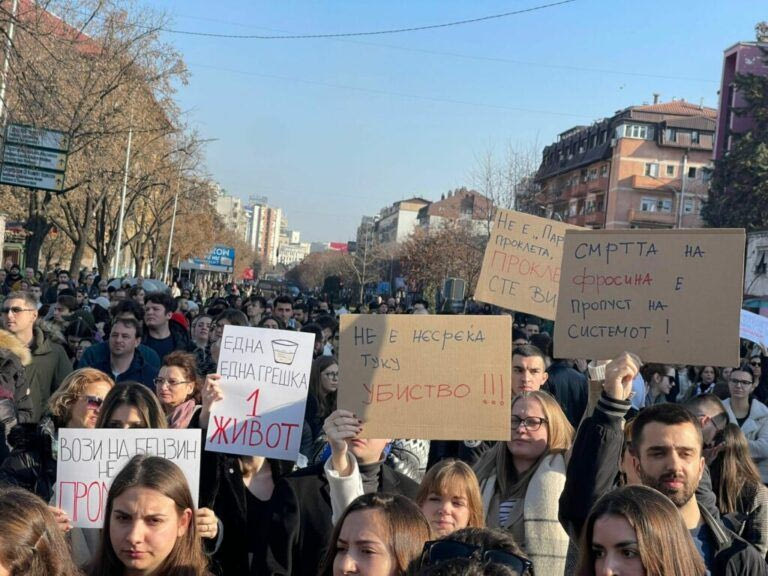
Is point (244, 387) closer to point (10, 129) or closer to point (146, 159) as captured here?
point (10, 129)

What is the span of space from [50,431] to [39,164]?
16.2 m

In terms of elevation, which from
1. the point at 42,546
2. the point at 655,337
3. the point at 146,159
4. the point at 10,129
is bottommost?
the point at 42,546

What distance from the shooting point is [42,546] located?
9.37 feet

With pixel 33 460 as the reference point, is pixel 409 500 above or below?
above

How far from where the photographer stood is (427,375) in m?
4.07

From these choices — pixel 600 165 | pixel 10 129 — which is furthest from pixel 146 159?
pixel 600 165

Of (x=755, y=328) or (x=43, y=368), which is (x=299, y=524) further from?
(x=755, y=328)

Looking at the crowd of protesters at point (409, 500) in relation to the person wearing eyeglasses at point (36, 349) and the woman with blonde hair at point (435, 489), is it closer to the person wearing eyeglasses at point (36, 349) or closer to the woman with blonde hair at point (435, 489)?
the woman with blonde hair at point (435, 489)

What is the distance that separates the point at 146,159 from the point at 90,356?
30691 millimetres

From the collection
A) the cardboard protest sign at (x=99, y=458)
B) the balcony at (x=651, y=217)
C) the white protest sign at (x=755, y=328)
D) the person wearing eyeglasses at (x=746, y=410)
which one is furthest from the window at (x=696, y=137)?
the cardboard protest sign at (x=99, y=458)

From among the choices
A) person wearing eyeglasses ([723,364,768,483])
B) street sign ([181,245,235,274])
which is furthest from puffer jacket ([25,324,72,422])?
→ street sign ([181,245,235,274])

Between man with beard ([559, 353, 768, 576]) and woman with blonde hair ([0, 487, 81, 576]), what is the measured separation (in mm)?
1801

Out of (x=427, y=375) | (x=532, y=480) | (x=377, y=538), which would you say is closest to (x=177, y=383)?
(x=427, y=375)

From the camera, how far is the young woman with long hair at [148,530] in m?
3.24
